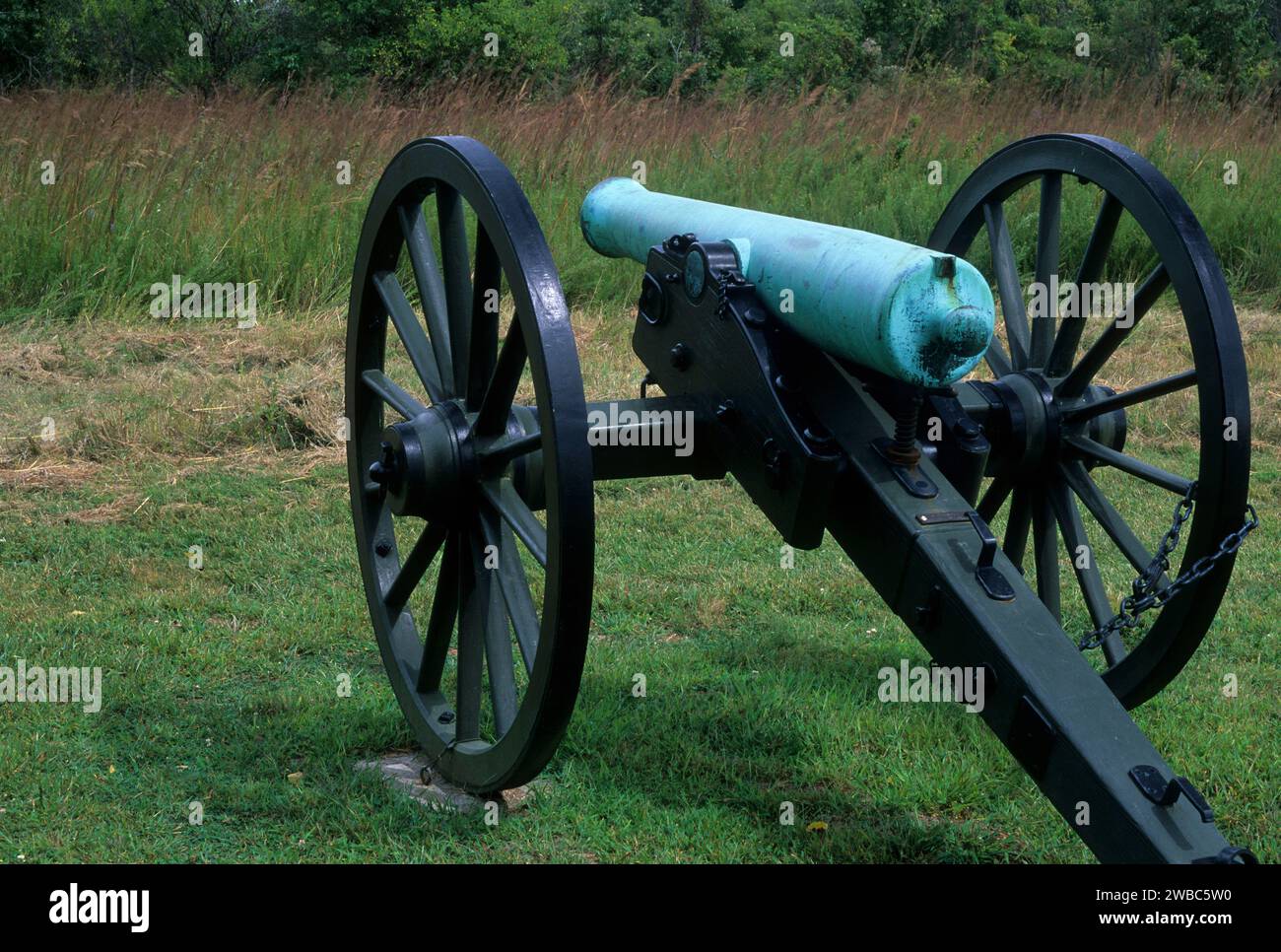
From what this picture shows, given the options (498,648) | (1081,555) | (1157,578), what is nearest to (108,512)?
(498,648)

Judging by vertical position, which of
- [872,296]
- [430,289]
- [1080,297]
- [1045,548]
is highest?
[872,296]

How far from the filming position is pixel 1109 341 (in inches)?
137

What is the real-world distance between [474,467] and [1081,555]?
156 cm

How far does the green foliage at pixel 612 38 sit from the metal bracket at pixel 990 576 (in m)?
14.0

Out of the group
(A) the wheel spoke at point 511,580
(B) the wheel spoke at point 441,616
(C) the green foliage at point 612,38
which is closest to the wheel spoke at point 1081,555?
(A) the wheel spoke at point 511,580

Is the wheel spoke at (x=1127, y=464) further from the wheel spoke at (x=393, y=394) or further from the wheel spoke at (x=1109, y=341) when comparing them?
the wheel spoke at (x=393, y=394)

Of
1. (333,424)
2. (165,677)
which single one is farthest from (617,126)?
(165,677)

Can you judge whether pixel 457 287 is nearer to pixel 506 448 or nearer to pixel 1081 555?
pixel 506 448

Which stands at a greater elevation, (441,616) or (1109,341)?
(1109,341)

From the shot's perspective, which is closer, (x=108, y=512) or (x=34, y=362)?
(x=108, y=512)

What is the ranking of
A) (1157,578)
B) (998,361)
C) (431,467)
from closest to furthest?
(1157,578) < (431,467) < (998,361)

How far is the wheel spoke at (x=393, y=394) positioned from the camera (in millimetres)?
3404

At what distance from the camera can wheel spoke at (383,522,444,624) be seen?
132 inches
